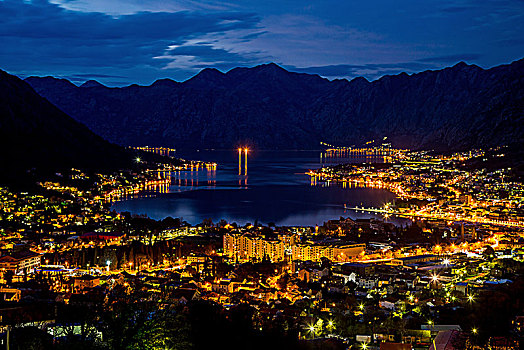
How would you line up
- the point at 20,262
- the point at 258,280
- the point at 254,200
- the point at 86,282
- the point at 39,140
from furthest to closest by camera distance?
the point at 39,140 < the point at 254,200 < the point at 20,262 < the point at 258,280 < the point at 86,282

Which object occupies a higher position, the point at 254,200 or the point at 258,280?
the point at 258,280

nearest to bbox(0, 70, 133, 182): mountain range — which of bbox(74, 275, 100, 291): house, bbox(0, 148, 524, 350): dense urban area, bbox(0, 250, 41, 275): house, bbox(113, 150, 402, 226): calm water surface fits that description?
bbox(113, 150, 402, 226): calm water surface

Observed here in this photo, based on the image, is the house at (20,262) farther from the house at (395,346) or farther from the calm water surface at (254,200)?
the calm water surface at (254,200)

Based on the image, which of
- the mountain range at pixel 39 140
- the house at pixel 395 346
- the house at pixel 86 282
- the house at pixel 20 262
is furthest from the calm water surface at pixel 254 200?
the house at pixel 395 346

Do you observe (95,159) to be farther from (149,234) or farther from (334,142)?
(334,142)

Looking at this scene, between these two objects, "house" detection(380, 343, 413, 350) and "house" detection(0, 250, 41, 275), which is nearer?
"house" detection(380, 343, 413, 350)

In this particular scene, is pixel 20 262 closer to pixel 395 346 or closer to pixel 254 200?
pixel 395 346

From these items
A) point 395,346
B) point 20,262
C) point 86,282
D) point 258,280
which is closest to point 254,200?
point 20,262

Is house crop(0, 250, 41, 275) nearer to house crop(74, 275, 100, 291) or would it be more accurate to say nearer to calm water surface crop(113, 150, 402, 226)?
house crop(74, 275, 100, 291)
